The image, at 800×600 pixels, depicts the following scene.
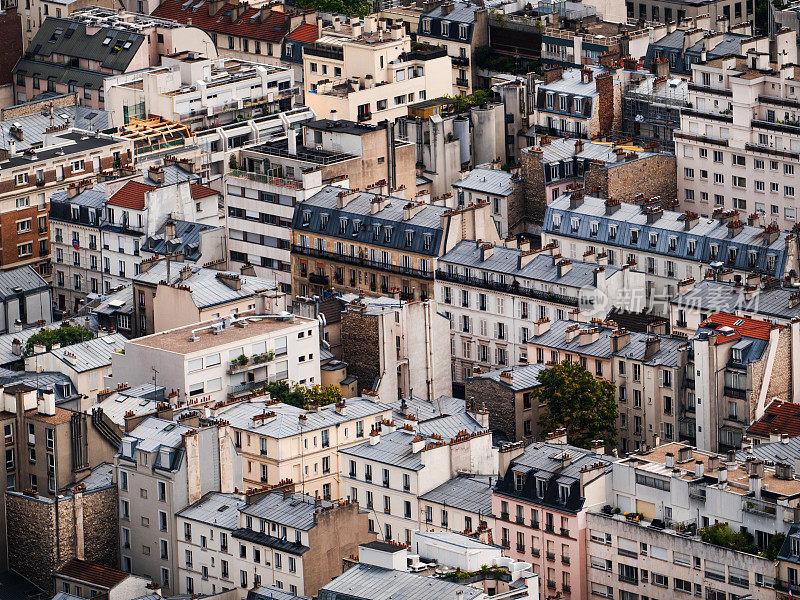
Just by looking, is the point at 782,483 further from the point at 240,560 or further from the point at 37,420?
the point at 37,420

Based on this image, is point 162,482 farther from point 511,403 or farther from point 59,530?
point 511,403

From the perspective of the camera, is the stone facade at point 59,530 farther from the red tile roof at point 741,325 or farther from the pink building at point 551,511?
the red tile roof at point 741,325

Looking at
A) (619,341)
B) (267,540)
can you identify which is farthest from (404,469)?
(619,341)

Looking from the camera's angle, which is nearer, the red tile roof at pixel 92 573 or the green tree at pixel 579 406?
the red tile roof at pixel 92 573

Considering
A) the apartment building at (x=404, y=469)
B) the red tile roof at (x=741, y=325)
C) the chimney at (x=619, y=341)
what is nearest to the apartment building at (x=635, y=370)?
the chimney at (x=619, y=341)

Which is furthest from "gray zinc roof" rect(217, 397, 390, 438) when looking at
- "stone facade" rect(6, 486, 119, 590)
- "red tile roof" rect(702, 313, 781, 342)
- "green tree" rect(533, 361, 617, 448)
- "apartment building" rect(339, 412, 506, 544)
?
"red tile roof" rect(702, 313, 781, 342)

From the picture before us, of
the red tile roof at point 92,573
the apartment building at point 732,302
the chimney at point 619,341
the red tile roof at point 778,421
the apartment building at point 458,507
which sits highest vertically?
the apartment building at point 732,302
